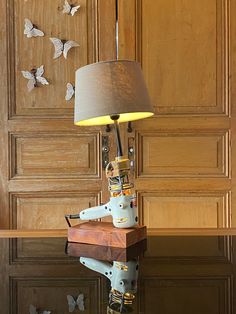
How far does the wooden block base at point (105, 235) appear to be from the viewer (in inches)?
41.9

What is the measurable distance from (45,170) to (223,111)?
3.59ft

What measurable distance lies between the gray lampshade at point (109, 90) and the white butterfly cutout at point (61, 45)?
1.28 m

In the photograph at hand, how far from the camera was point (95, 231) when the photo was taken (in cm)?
110

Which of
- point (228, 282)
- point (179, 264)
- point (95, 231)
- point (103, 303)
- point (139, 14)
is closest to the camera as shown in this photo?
point (103, 303)

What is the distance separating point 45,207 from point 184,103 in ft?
3.34

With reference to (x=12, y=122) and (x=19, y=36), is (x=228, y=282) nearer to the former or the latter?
(x=12, y=122)

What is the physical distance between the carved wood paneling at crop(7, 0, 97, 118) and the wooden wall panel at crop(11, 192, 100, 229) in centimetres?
48

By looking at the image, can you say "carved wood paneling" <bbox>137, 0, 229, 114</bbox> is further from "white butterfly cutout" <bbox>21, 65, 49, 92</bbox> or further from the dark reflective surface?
the dark reflective surface

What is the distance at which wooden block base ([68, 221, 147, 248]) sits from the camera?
1.07 m

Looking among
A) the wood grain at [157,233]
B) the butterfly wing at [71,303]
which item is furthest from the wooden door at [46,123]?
the butterfly wing at [71,303]

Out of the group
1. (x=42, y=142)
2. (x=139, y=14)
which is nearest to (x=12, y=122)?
(x=42, y=142)

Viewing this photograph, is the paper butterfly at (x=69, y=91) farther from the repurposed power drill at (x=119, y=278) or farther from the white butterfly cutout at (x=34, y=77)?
the repurposed power drill at (x=119, y=278)

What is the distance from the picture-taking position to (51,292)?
774 millimetres

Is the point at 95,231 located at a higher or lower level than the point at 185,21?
lower
